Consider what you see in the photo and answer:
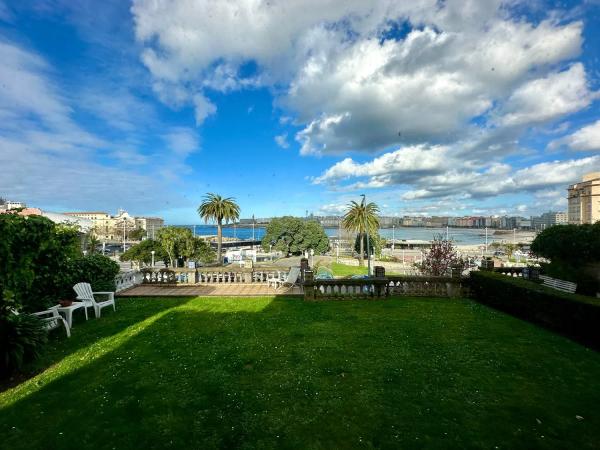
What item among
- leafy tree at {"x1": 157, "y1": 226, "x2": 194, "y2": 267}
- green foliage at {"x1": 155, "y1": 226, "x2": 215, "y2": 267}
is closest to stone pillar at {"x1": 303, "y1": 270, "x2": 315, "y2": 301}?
green foliage at {"x1": 155, "y1": 226, "x2": 215, "y2": 267}

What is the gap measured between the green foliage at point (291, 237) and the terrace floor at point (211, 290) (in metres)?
40.4

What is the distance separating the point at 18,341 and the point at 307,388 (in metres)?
4.83

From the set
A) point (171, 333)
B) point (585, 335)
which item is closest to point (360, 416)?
point (171, 333)

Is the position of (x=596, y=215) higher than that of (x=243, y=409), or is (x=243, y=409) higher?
(x=596, y=215)

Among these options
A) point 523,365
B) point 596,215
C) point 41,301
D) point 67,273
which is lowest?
point 523,365

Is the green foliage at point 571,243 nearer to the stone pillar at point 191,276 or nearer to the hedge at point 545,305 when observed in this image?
the hedge at point 545,305

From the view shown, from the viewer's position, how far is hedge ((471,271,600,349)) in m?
6.72

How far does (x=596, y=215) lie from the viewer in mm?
54906

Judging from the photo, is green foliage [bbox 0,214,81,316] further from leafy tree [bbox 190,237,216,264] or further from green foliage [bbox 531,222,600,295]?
leafy tree [bbox 190,237,216,264]

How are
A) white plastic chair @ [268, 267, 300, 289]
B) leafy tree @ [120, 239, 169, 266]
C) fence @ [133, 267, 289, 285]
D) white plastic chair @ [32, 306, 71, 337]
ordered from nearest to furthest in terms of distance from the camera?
white plastic chair @ [32, 306, 71, 337] < white plastic chair @ [268, 267, 300, 289] < fence @ [133, 267, 289, 285] < leafy tree @ [120, 239, 169, 266]

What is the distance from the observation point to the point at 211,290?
12.2 m

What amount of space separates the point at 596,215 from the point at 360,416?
74.8 meters

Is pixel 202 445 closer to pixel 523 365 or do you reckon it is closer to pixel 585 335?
pixel 523 365

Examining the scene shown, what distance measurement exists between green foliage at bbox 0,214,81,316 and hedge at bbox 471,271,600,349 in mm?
11500
